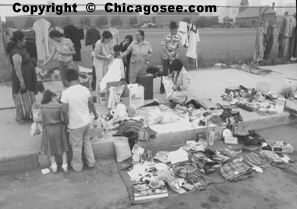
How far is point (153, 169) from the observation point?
4371mm

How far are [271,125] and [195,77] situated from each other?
12.8ft

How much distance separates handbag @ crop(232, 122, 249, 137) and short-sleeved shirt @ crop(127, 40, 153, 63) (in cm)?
290

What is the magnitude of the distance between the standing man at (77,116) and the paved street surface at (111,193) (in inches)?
12.1

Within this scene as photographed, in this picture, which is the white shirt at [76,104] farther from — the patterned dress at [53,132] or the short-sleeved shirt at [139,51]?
the short-sleeved shirt at [139,51]

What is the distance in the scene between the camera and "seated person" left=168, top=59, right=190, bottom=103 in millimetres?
6551

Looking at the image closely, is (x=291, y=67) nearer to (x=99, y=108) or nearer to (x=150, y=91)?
(x=150, y=91)

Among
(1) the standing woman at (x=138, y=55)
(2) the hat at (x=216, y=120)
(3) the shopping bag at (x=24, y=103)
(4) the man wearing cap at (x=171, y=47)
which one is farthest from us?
(4) the man wearing cap at (x=171, y=47)

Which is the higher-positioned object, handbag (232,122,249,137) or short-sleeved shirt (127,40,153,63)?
short-sleeved shirt (127,40,153,63)

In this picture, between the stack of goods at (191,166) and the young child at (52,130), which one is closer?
the stack of goods at (191,166)

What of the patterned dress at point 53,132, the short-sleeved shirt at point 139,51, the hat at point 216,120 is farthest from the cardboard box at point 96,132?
the short-sleeved shirt at point 139,51

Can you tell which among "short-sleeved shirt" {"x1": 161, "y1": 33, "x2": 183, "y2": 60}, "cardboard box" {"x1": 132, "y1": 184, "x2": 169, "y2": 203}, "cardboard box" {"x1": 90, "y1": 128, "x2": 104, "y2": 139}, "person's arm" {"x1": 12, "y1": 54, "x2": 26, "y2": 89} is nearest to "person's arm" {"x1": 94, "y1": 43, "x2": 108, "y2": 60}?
"short-sleeved shirt" {"x1": 161, "y1": 33, "x2": 183, "y2": 60}

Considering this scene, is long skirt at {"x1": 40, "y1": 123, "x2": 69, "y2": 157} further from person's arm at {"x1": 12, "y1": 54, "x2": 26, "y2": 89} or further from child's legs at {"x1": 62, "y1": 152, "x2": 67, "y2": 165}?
person's arm at {"x1": 12, "y1": 54, "x2": 26, "y2": 89}

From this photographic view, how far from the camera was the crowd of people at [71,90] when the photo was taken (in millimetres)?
4102

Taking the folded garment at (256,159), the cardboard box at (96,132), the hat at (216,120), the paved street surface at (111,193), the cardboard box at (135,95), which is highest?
the cardboard box at (135,95)
